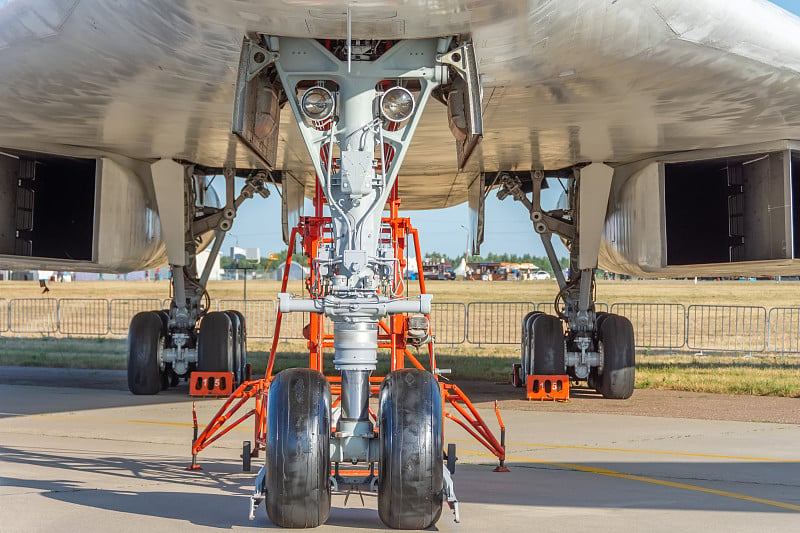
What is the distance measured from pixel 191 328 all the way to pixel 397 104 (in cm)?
716

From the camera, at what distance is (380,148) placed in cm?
554

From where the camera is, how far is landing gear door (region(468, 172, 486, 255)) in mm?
11598

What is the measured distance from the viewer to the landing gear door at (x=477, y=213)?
1160 cm

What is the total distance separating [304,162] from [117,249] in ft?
8.04

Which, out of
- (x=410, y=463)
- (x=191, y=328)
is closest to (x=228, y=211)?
(x=191, y=328)

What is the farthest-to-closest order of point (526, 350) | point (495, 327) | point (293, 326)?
point (495, 327), point (293, 326), point (526, 350)

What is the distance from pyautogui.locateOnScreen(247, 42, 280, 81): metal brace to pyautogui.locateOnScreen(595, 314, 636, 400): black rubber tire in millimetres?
7062

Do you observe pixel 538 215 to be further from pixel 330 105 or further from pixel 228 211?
pixel 330 105

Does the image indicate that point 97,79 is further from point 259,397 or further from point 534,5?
point 534,5

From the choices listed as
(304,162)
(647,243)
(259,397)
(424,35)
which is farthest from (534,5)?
(304,162)

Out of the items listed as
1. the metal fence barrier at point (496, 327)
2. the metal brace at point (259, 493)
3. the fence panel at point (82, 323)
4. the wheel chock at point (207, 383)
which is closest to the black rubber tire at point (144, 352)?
the wheel chock at point (207, 383)

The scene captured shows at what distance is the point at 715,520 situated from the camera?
17.0 feet

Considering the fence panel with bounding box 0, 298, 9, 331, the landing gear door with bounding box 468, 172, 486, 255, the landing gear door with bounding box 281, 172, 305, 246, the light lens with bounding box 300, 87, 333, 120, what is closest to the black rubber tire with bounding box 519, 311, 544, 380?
the landing gear door with bounding box 468, 172, 486, 255

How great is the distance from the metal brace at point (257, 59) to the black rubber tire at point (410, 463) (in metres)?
2.22
